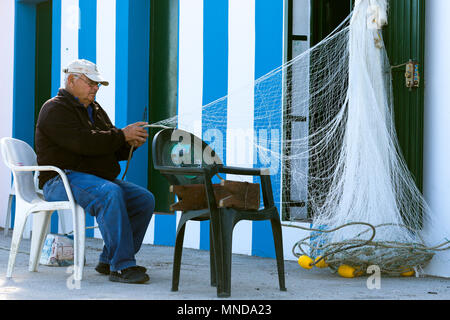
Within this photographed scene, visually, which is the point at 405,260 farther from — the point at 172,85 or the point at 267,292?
the point at 172,85

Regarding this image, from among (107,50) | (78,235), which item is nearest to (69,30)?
(107,50)

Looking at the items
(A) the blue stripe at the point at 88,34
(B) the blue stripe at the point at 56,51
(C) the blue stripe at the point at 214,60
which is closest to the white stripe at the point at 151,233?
(C) the blue stripe at the point at 214,60

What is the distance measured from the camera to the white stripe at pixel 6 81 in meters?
7.94

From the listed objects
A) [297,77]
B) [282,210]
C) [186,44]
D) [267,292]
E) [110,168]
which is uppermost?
[186,44]

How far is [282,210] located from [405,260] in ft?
4.24

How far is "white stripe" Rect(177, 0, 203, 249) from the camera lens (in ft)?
19.1

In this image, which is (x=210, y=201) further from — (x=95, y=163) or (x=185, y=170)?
(x=95, y=163)

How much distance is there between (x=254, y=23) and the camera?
17.9 feet

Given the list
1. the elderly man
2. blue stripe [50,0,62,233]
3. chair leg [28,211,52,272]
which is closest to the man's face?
the elderly man

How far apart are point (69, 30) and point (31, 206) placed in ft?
11.8

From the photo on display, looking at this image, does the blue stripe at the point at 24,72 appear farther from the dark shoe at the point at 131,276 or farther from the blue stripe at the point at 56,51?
the dark shoe at the point at 131,276

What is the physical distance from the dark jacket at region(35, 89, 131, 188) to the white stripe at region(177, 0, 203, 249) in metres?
1.72

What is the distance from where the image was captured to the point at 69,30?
7.11m
